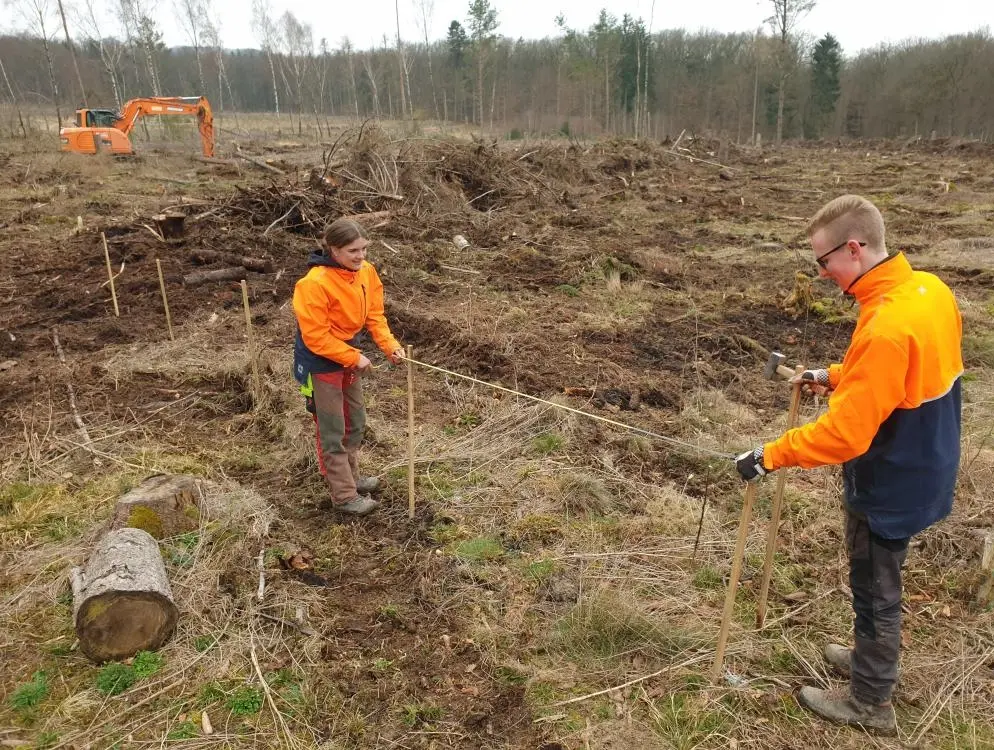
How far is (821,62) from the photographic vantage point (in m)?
45.1

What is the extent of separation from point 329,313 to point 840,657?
3415mm

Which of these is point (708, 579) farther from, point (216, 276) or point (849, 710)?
point (216, 276)

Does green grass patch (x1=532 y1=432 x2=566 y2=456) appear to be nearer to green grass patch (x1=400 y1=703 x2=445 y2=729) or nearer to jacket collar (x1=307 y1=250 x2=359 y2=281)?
jacket collar (x1=307 y1=250 x2=359 y2=281)

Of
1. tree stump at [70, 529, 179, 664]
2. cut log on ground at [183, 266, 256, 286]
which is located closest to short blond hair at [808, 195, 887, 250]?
tree stump at [70, 529, 179, 664]

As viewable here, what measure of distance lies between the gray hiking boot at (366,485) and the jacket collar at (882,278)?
11.3 feet

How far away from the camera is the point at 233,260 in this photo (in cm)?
1029

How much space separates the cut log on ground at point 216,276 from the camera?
9367 millimetres

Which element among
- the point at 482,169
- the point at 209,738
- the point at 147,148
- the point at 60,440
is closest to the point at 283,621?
the point at 209,738

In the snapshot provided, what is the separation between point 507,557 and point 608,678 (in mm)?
1082

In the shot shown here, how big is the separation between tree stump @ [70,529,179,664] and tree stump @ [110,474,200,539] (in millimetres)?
494

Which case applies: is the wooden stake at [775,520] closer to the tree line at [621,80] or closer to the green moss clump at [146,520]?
the green moss clump at [146,520]

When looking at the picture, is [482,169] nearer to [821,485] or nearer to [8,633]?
[821,485]

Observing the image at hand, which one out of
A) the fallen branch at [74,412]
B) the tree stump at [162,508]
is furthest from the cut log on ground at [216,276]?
the tree stump at [162,508]

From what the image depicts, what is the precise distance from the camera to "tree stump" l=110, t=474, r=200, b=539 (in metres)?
3.78
